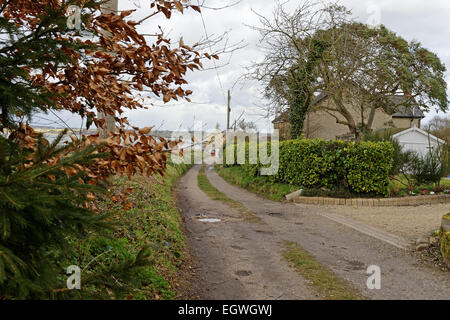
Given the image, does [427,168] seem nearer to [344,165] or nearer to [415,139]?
[344,165]

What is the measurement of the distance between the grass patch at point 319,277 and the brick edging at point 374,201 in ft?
19.0

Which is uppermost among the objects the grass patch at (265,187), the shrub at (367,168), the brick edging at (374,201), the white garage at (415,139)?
the white garage at (415,139)

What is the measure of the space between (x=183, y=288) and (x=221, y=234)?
9.61 feet

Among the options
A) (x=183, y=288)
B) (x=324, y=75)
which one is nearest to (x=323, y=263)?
(x=183, y=288)

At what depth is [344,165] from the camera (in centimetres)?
1220

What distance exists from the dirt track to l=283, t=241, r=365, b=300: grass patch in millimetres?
130

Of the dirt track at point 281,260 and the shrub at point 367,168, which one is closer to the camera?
the dirt track at point 281,260

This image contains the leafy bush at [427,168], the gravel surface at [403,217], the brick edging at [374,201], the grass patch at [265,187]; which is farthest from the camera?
the leafy bush at [427,168]

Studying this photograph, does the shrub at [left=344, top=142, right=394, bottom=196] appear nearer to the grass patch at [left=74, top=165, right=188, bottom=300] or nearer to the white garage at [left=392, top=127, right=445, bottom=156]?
the grass patch at [left=74, top=165, right=188, bottom=300]

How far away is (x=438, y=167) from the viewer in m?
13.5

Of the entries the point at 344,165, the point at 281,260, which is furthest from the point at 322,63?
the point at 281,260

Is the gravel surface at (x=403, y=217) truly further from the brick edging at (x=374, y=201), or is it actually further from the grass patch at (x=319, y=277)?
the grass patch at (x=319, y=277)

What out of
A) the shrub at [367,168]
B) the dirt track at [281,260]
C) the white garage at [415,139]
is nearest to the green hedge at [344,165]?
the shrub at [367,168]

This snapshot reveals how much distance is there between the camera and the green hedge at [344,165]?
39.4 feet
